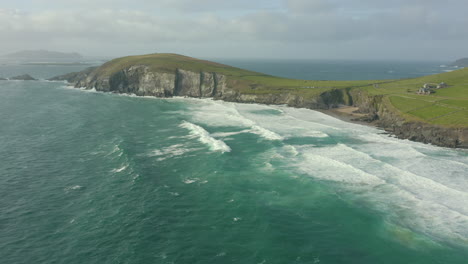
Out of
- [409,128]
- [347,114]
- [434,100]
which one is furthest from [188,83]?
[434,100]

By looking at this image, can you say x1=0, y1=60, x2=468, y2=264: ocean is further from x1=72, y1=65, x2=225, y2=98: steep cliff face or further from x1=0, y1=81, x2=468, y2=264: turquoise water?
x1=72, y1=65, x2=225, y2=98: steep cliff face

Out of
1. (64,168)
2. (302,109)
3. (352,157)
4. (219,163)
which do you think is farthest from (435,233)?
(302,109)

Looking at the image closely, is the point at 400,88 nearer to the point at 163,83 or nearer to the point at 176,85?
the point at 176,85

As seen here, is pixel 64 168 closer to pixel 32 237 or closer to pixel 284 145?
pixel 32 237

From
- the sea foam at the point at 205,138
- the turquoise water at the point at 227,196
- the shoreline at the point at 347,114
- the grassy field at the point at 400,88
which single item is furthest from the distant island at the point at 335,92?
the sea foam at the point at 205,138

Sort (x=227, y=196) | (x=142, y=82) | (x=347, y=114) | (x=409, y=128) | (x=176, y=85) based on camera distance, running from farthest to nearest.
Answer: (x=142, y=82)
(x=176, y=85)
(x=347, y=114)
(x=409, y=128)
(x=227, y=196)

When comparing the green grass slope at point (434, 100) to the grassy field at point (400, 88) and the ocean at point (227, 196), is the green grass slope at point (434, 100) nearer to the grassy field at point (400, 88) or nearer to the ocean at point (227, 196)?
the grassy field at point (400, 88)

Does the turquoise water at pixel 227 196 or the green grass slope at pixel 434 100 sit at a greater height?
the green grass slope at pixel 434 100
